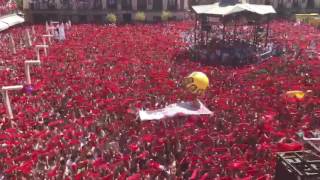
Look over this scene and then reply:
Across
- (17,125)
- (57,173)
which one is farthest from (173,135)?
(17,125)

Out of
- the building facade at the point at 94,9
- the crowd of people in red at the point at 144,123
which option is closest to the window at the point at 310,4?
the building facade at the point at 94,9

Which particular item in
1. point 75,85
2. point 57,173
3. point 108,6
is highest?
point 108,6

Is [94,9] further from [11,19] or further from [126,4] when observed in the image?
[11,19]

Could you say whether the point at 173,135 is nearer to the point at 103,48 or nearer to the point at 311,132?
the point at 311,132

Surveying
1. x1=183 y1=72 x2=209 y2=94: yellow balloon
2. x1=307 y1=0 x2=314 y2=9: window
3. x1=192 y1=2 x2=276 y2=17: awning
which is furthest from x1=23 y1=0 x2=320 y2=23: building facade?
x1=183 y1=72 x2=209 y2=94: yellow balloon

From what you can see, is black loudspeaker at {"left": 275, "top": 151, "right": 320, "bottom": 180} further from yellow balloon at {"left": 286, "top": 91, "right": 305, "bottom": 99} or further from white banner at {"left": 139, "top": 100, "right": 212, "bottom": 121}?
yellow balloon at {"left": 286, "top": 91, "right": 305, "bottom": 99}

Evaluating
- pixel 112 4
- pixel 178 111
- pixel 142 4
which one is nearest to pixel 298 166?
pixel 178 111
